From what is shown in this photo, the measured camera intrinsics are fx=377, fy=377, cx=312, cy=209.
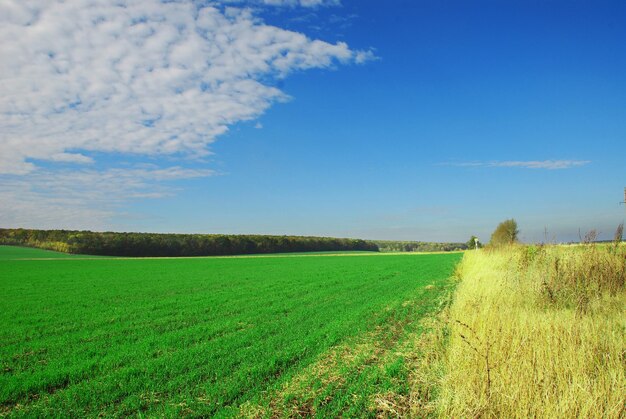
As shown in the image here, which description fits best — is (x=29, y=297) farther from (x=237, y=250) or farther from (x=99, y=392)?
(x=237, y=250)

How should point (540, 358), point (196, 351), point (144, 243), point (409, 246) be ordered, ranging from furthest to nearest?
point (409, 246)
point (144, 243)
point (196, 351)
point (540, 358)

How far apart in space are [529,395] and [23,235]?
340ft

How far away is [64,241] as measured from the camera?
7825cm

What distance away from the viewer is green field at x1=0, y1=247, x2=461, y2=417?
5.80m

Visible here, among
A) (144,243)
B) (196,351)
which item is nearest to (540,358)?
(196,351)

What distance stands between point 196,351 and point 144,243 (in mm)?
82988

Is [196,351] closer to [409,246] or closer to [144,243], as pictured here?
[144,243]

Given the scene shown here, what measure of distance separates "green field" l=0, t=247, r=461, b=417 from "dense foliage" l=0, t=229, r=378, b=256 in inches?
2703

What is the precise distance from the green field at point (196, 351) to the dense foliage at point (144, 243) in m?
68.7

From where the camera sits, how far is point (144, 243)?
83625 mm

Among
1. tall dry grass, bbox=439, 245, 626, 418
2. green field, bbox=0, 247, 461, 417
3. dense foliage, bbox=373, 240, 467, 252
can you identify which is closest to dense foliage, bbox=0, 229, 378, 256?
dense foliage, bbox=373, 240, 467, 252

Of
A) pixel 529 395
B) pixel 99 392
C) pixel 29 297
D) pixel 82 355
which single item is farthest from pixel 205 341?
pixel 29 297

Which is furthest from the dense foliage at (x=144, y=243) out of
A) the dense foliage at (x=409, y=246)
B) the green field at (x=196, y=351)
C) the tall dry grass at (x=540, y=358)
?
the tall dry grass at (x=540, y=358)

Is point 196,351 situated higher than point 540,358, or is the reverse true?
point 540,358
